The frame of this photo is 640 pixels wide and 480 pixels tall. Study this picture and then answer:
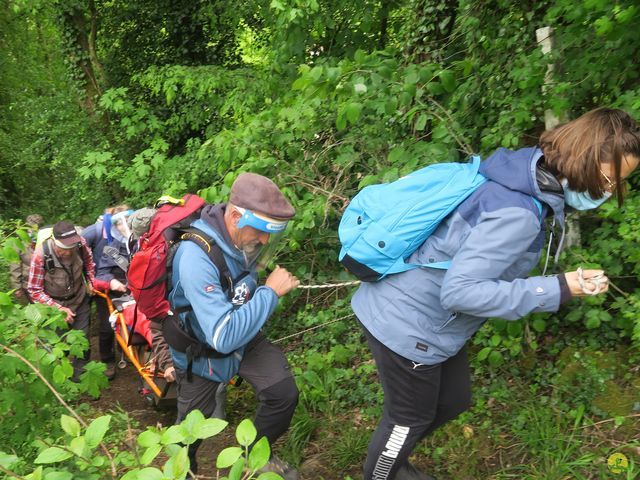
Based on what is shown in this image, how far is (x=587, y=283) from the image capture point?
209 cm

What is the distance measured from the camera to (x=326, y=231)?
4.63 metres

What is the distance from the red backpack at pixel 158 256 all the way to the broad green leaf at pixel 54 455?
161cm

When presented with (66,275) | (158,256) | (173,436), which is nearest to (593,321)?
(158,256)

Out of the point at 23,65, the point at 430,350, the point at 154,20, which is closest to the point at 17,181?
the point at 23,65

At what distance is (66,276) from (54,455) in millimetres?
4248

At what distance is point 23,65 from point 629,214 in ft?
42.5

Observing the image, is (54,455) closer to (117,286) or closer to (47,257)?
(47,257)

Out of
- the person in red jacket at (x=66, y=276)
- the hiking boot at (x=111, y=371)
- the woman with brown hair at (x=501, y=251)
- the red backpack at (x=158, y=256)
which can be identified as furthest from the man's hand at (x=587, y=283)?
the hiking boot at (x=111, y=371)

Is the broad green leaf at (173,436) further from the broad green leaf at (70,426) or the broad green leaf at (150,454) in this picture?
the broad green leaf at (70,426)

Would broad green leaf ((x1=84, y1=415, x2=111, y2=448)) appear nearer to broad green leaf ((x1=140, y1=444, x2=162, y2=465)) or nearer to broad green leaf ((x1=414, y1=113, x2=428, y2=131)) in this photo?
broad green leaf ((x1=140, y1=444, x2=162, y2=465))

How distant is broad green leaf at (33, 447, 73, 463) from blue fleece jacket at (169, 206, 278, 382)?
4.23ft

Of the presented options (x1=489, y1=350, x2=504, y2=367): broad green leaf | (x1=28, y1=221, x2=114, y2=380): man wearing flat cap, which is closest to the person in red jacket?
(x1=28, y1=221, x2=114, y2=380): man wearing flat cap

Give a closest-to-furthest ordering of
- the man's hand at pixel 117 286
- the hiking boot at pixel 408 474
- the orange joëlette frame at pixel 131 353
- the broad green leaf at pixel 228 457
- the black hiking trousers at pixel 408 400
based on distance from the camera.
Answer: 1. the broad green leaf at pixel 228 457
2. the black hiking trousers at pixel 408 400
3. the hiking boot at pixel 408 474
4. the orange joëlette frame at pixel 131 353
5. the man's hand at pixel 117 286

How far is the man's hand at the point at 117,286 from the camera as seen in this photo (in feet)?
17.9
